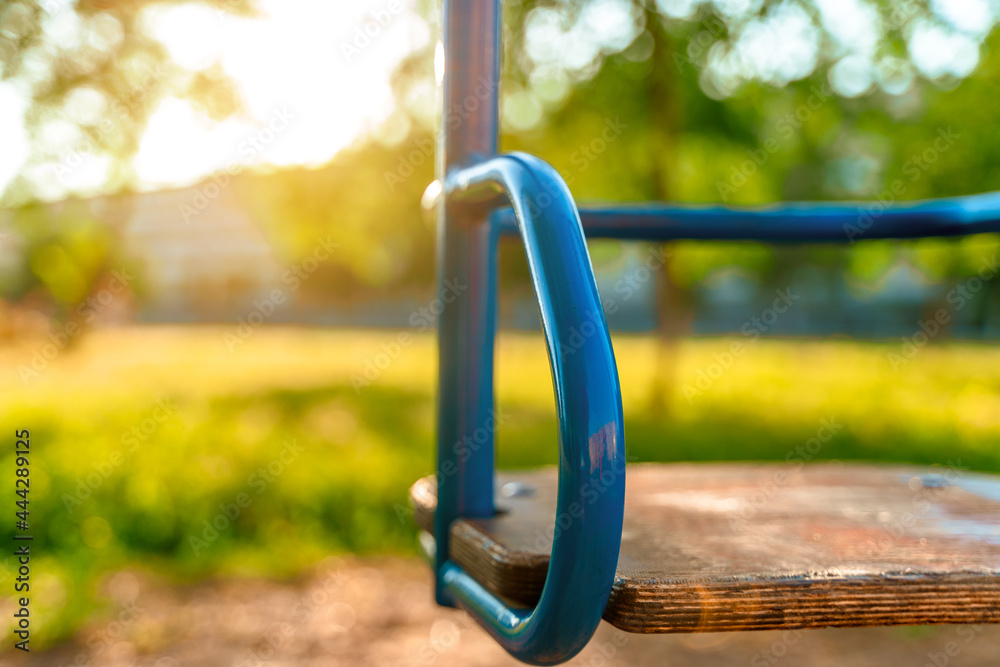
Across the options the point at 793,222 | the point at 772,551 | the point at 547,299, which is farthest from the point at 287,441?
the point at 547,299

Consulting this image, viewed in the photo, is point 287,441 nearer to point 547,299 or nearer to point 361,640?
point 361,640

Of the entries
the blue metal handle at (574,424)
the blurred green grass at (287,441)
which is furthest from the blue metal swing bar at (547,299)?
the blurred green grass at (287,441)

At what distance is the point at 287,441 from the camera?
4.65m

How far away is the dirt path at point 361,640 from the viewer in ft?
7.16

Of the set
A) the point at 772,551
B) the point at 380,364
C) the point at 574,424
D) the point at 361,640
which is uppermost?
the point at 574,424

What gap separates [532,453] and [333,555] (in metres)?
1.71

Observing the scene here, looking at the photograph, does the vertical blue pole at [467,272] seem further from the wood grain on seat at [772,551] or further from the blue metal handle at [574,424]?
the blue metal handle at [574,424]

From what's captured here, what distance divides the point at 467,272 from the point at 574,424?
329 millimetres

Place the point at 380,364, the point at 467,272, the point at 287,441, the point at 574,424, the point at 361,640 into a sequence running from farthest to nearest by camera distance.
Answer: the point at 380,364 → the point at 287,441 → the point at 361,640 → the point at 467,272 → the point at 574,424

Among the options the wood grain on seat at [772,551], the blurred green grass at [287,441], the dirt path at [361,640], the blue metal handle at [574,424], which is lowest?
the blurred green grass at [287,441]

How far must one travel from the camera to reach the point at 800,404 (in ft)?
23.3

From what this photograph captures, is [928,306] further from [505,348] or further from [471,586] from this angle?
[471,586]

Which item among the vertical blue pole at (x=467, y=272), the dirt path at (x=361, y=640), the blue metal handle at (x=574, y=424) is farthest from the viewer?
the dirt path at (x=361, y=640)

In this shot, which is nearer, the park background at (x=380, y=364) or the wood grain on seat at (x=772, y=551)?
the wood grain on seat at (x=772, y=551)
